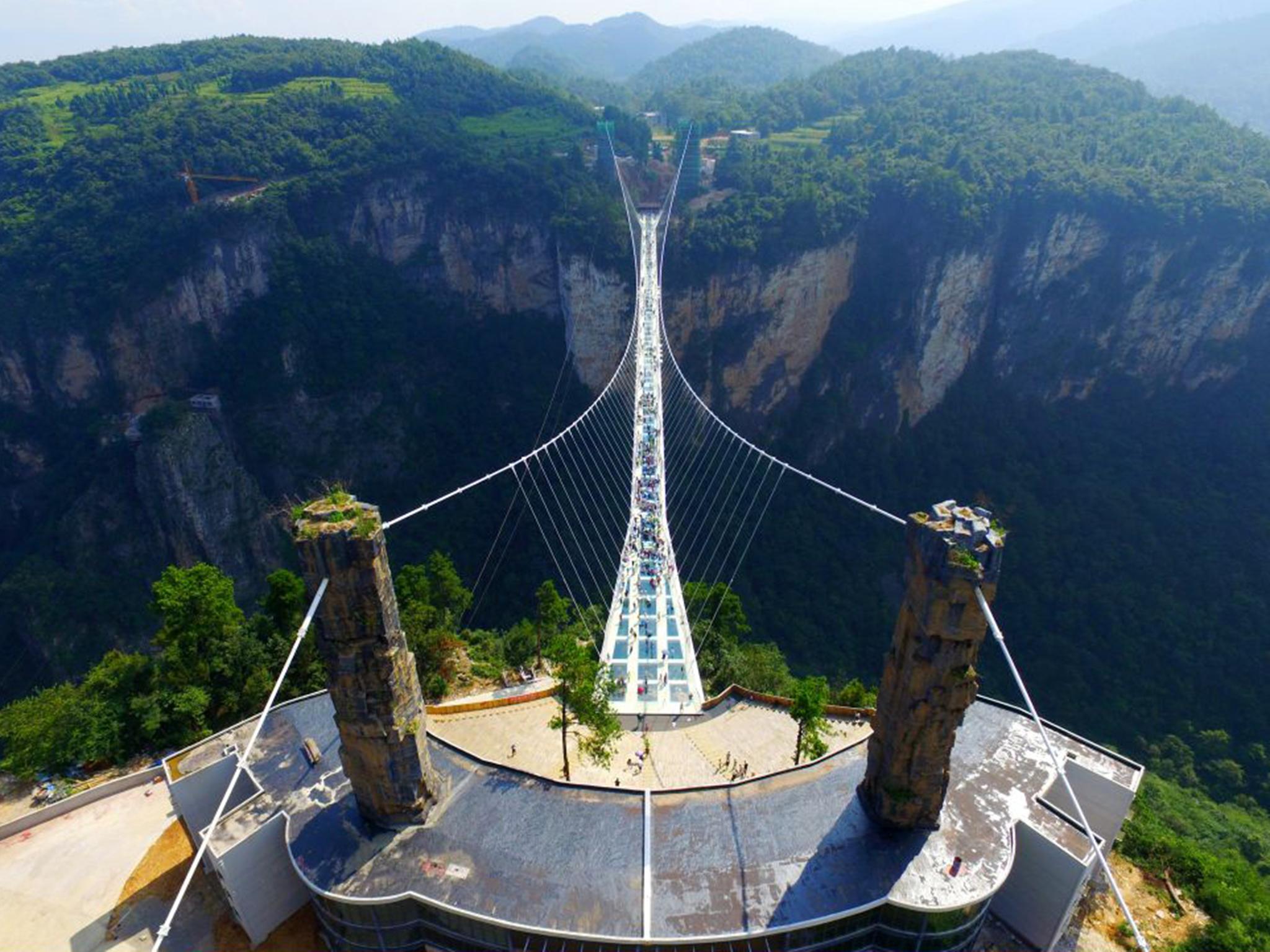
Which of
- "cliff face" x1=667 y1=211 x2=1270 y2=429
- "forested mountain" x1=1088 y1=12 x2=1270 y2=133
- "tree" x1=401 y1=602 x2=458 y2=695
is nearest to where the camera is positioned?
"tree" x1=401 y1=602 x2=458 y2=695

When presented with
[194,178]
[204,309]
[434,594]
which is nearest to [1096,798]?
[434,594]

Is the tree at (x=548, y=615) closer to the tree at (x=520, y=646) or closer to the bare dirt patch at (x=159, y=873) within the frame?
the tree at (x=520, y=646)

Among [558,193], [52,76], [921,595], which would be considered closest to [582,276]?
[558,193]

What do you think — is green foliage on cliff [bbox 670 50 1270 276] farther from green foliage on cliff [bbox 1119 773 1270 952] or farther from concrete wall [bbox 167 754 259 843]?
concrete wall [bbox 167 754 259 843]

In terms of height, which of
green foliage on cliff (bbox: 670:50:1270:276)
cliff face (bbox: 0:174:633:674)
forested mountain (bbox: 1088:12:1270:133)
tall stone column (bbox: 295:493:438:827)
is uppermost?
forested mountain (bbox: 1088:12:1270:133)

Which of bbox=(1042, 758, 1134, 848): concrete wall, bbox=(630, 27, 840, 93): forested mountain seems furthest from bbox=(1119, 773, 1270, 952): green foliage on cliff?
bbox=(630, 27, 840, 93): forested mountain
